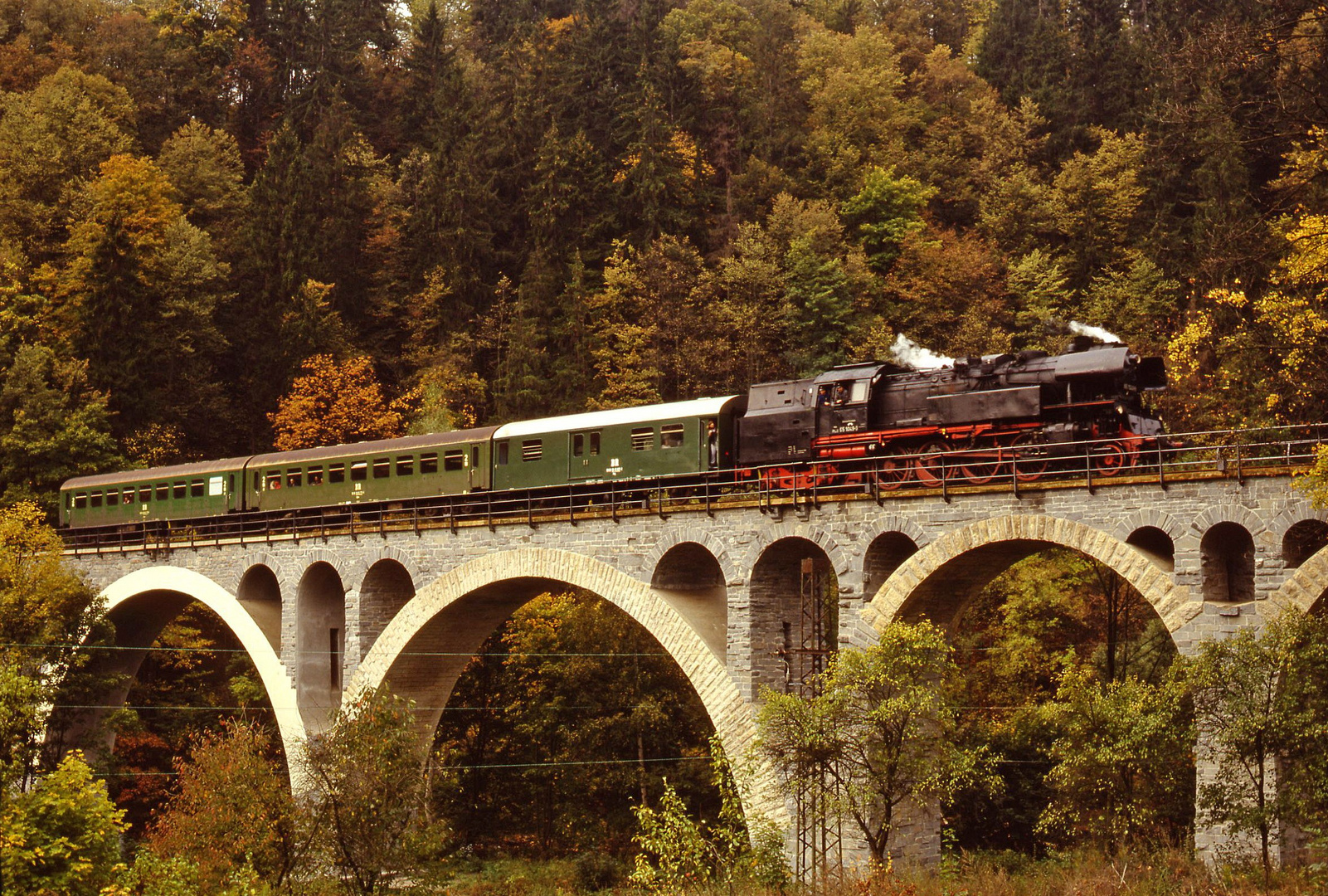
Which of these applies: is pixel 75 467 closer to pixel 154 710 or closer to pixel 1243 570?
pixel 154 710

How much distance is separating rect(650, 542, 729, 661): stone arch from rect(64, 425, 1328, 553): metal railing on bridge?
1.11 meters

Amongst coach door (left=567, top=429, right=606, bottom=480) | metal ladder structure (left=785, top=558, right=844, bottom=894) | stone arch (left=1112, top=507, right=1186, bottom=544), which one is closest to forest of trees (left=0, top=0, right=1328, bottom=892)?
coach door (left=567, top=429, right=606, bottom=480)

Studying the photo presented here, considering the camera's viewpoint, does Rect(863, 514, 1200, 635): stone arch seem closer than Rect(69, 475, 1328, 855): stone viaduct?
No

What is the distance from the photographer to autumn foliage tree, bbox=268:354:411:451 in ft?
190

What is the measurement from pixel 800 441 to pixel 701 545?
3.30 m

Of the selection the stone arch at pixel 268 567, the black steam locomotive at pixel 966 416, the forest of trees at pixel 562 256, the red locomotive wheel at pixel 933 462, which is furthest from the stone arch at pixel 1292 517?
the stone arch at pixel 268 567

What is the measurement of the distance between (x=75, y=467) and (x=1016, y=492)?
4009 cm

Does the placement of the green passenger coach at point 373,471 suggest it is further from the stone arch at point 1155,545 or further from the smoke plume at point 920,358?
the stone arch at point 1155,545

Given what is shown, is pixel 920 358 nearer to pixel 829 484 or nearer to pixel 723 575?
pixel 829 484

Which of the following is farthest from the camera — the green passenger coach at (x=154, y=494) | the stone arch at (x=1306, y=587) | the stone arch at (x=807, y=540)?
the green passenger coach at (x=154, y=494)

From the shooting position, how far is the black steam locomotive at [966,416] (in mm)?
27000

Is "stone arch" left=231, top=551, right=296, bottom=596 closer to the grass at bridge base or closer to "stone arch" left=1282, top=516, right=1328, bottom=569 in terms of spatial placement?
the grass at bridge base

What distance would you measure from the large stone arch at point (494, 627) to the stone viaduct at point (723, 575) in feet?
0.16

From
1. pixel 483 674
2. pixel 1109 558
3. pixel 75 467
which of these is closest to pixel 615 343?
pixel 483 674
